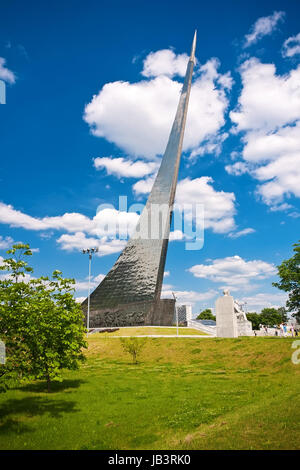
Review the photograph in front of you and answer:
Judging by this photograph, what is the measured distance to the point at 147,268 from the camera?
36750 mm

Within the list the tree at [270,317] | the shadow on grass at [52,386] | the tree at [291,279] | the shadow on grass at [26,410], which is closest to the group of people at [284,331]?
the tree at [291,279]

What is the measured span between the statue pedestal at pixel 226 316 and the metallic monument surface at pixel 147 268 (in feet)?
29.3

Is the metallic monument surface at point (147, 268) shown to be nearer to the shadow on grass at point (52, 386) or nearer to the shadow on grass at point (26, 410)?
the shadow on grass at point (52, 386)

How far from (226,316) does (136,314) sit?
10775mm

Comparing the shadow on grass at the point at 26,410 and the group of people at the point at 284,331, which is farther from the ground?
the group of people at the point at 284,331

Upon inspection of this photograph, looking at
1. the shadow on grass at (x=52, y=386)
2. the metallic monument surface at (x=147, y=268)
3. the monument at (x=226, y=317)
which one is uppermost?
the metallic monument surface at (x=147, y=268)

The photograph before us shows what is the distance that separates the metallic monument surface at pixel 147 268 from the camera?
3494 centimetres

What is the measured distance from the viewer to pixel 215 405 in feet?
30.5

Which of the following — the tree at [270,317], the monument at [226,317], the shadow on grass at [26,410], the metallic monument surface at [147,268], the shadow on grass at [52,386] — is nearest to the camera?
the shadow on grass at [26,410]

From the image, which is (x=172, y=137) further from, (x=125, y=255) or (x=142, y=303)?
(x=142, y=303)

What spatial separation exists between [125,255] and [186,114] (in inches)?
746

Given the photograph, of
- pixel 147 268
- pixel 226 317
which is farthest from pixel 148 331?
pixel 147 268

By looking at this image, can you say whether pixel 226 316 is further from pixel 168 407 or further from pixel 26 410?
pixel 26 410
